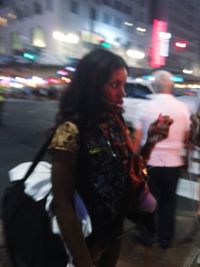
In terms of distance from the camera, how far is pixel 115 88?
73.4 inches

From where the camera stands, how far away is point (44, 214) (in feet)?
5.73

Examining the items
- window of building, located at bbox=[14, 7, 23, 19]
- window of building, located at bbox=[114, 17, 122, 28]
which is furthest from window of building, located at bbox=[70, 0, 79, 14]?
window of building, located at bbox=[114, 17, 122, 28]

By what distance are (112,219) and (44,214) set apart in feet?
1.07

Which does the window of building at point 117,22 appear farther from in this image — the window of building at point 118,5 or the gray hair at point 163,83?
the gray hair at point 163,83

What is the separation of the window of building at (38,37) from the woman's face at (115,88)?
56823 millimetres

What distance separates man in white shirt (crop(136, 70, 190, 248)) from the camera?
3.97 metres

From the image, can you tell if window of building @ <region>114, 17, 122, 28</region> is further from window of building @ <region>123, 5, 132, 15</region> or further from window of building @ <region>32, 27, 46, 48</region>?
window of building @ <region>32, 27, 46, 48</region>

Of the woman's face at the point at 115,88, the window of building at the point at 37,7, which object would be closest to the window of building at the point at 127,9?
the window of building at the point at 37,7

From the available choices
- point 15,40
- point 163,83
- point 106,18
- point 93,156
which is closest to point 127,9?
point 106,18

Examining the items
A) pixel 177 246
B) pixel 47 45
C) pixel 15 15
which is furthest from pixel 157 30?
pixel 177 246

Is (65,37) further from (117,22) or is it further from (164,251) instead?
(164,251)

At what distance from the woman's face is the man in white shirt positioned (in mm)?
2061

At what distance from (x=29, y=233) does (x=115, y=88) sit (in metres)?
0.71

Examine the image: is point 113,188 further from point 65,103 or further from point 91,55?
point 91,55
